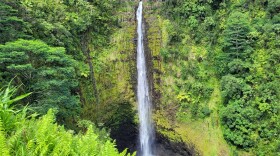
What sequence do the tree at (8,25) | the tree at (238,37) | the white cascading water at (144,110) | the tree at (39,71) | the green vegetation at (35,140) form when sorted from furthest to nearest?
the white cascading water at (144,110), the tree at (238,37), the tree at (8,25), the tree at (39,71), the green vegetation at (35,140)

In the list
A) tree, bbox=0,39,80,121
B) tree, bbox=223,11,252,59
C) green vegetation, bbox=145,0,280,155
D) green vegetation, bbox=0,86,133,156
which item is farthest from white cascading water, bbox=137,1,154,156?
green vegetation, bbox=0,86,133,156

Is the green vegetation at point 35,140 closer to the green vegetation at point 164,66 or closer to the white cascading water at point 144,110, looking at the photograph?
the green vegetation at point 164,66

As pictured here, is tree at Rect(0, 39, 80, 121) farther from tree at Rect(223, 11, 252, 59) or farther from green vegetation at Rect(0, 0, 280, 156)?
tree at Rect(223, 11, 252, 59)

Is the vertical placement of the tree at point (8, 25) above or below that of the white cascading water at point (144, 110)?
above

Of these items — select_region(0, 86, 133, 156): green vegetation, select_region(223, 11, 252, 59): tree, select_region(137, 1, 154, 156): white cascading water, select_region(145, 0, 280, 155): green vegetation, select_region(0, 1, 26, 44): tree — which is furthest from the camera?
select_region(137, 1, 154, 156): white cascading water

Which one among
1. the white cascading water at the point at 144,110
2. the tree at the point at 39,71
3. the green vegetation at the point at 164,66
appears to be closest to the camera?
the tree at the point at 39,71

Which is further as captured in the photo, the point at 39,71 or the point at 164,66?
the point at 164,66

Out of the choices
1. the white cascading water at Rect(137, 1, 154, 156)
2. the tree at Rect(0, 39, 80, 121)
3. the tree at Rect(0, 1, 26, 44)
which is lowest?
the white cascading water at Rect(137, 1, 154, 156)

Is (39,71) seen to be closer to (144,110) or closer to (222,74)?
(144,110)

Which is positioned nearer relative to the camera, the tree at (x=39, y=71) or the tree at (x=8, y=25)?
the tree at (x=39, y=71)

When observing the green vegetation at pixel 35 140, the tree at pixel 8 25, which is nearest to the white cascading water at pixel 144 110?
the tree at pixel 8 25

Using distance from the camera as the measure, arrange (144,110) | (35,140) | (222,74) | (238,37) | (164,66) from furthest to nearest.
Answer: (164,66) < (144,110) < (222,74) < (238,37) < (35,140)

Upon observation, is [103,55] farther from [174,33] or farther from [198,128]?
[198,128]

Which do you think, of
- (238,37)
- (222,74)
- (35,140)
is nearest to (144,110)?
(222,74)
